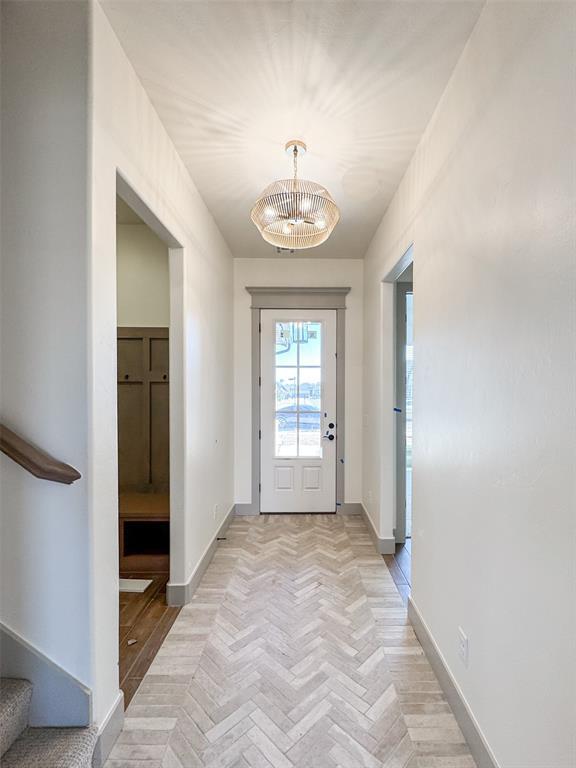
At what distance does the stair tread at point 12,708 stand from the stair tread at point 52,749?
36mm

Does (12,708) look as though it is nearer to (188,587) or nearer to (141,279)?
(188,587)

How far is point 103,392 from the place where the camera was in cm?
147

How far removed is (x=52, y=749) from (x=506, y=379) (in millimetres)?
1970

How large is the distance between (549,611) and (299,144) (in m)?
2.34

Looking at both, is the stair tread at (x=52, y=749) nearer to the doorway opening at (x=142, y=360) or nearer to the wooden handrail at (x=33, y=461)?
the wooden handrail at (x=33, y=461)

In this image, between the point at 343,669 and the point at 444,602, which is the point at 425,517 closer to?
the point at 444,602

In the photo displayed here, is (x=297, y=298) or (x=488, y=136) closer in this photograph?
(x=488, y=136)

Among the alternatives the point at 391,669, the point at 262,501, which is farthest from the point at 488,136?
the point at 262,501

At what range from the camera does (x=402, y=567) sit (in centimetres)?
302

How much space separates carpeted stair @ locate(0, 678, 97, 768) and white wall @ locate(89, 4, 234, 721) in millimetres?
112

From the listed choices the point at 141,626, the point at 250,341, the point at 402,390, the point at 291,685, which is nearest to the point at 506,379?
the point at 291,685

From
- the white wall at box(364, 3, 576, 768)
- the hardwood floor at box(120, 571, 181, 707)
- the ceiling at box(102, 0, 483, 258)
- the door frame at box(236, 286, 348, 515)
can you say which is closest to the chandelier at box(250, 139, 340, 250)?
the ceiling at box(102, 0, 483, 258)

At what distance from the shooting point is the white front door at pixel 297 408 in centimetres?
416

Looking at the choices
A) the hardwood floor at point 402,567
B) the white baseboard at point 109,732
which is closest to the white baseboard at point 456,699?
the hardwood floor at point 402,567
